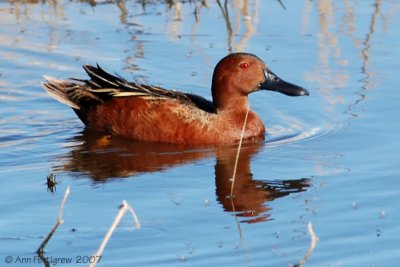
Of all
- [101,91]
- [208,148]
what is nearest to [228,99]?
[208,148]

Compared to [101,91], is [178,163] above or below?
below

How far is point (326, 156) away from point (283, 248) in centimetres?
239

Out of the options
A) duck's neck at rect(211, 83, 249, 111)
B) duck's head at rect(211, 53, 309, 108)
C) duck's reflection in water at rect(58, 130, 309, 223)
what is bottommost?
duck's reflection in water at rect(58, 130, 309, 223)

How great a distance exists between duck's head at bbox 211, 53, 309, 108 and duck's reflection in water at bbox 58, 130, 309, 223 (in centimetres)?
59

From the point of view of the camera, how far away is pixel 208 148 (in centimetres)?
974

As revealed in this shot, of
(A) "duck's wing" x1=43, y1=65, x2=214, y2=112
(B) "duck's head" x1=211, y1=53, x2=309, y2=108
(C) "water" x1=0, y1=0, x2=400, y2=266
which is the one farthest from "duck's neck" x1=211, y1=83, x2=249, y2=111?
(C) "water" x1=0, y1=0, x2=400, y2=266

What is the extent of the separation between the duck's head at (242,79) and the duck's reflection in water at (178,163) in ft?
1.95

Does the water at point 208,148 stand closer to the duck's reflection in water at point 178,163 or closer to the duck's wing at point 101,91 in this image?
the duck's reflection in water at point 178,163

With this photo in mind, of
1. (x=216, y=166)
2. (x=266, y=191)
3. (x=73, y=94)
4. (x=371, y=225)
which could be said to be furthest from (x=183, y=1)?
(x=371, y=225)

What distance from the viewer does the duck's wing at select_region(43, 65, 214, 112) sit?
33.4ft

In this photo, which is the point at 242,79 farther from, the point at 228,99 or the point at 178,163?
the point at 178,163

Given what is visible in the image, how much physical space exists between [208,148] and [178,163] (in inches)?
25.1

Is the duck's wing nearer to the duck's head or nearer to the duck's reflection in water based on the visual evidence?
the duck's head

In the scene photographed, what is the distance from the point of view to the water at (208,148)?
7.05 meters
